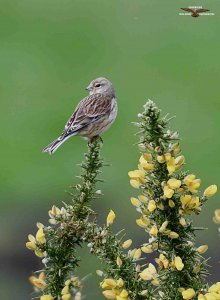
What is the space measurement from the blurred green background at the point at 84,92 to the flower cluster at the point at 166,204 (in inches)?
231

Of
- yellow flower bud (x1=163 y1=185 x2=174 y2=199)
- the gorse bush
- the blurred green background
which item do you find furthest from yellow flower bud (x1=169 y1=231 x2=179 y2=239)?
the blurred green background

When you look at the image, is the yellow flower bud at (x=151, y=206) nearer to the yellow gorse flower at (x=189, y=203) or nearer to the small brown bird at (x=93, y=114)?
the yellow gorse flower at (x=189, y=203)

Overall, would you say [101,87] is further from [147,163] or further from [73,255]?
[147,163]

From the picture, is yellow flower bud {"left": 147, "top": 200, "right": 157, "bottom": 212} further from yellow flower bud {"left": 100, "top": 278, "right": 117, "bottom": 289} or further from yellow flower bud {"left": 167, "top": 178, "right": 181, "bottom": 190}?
yellow flower bud {"left": 100, "top": 278, "right": 117, "bottom": 289}

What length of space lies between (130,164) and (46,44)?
5.08 metres

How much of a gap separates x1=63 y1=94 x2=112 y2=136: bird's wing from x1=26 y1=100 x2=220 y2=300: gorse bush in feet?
9.17

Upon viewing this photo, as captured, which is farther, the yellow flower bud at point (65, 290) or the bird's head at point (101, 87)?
the bird's head at point (101, 87)

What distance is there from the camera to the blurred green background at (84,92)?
38.5ft

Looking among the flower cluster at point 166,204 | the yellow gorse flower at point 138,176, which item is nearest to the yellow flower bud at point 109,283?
the flower cluster at point 166,204

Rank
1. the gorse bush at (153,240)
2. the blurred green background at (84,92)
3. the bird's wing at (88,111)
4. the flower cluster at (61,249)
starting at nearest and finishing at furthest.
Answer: the gorse bush at (153,240) < the flower cluster at (61,249) < the bird's wing at (88,111) < the blurred green background at (84,92)

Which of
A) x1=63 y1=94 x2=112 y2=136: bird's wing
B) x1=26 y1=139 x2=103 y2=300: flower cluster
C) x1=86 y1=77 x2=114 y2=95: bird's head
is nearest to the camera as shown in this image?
x1=26 y1=139 x2=103 y2=300: flower cluster

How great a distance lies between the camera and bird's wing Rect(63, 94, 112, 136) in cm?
657

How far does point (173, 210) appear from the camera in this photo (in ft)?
11.7

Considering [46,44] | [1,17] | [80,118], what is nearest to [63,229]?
[80,118]
